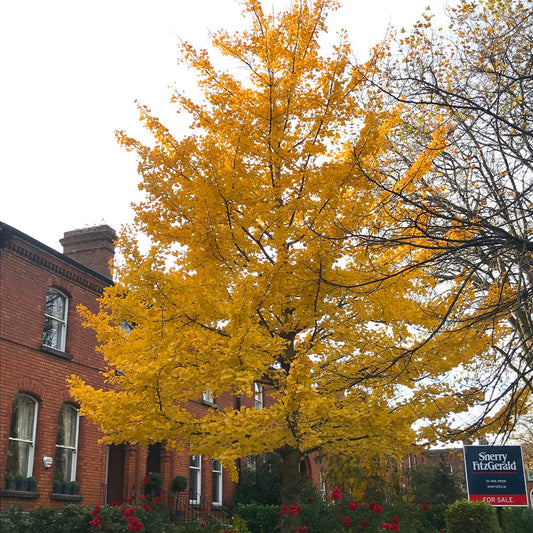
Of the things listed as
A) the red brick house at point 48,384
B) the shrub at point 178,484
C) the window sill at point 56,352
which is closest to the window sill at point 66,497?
the red brick house at point 48,384

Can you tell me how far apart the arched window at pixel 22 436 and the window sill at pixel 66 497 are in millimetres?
793

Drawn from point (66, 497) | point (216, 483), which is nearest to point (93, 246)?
point (66, 497)

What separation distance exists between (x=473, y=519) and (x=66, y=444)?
1049cm

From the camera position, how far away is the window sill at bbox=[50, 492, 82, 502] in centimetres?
1350

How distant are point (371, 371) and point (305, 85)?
515 cm

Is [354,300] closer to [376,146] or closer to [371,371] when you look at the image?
[371,371]

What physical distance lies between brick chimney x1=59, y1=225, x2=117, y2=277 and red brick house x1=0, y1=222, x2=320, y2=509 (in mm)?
1606

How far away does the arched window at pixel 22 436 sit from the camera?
1296cm

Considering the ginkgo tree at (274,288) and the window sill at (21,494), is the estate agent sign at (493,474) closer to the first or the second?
the ginkgo tree at (274,288)

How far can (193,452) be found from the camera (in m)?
9.27

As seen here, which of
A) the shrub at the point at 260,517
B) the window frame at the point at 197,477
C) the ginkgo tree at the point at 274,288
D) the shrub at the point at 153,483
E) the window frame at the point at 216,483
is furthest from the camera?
the window frame at the point at 216,483

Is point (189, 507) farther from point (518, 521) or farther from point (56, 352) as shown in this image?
point (518, 521)

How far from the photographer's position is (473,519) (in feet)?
49.3

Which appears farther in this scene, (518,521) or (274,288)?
(518,521)
